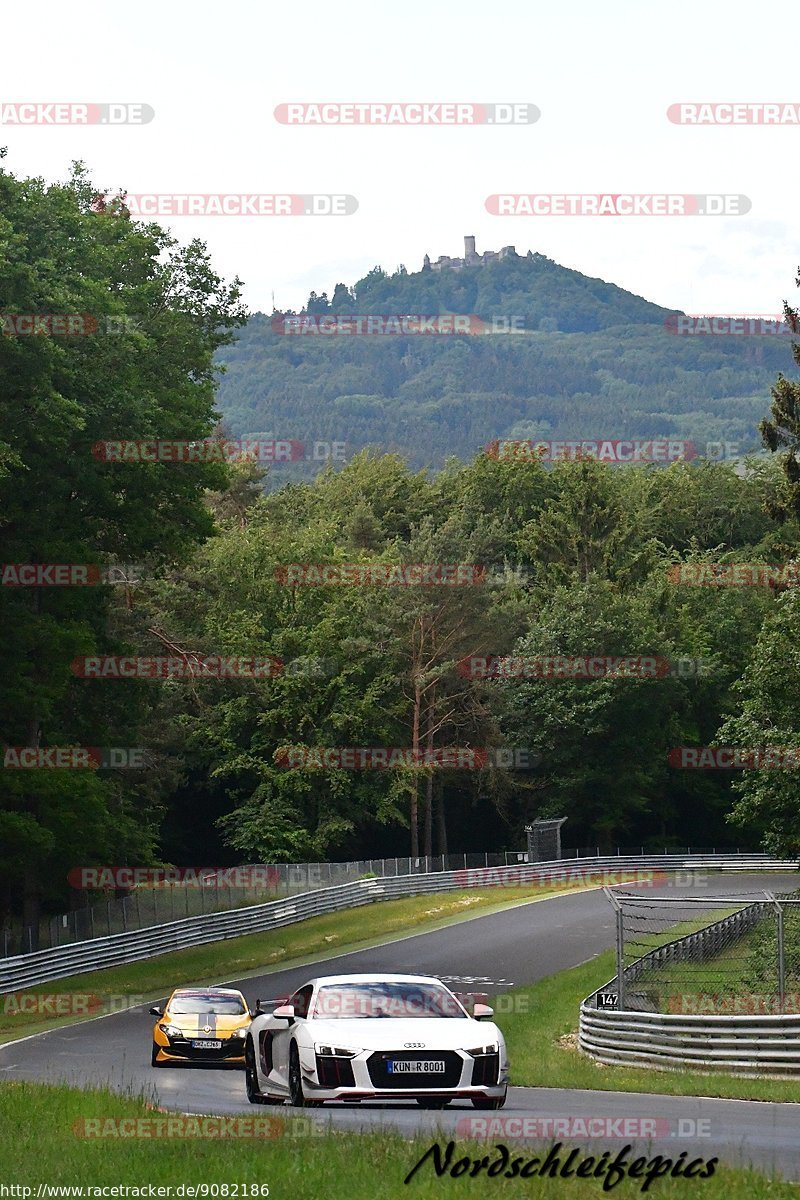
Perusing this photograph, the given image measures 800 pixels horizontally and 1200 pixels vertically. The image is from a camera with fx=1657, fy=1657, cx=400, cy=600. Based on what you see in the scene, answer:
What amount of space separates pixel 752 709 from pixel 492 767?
4110 cm

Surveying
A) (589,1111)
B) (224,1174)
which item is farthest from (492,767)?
(224,1174)

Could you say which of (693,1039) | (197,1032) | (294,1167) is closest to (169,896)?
(197,1032)

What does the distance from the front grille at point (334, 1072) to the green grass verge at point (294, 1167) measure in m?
0.81

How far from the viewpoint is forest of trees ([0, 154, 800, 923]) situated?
130 feet

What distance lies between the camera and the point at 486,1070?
47.3 feet

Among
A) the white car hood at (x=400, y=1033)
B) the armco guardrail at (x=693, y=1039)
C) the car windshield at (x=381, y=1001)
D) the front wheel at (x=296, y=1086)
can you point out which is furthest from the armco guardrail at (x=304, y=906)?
the white car hood at (x=400, y=1033)

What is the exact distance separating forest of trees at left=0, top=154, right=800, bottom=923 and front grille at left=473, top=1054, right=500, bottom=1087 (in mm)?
22661

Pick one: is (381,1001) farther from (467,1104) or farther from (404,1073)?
(404,1073)

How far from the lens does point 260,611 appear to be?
270 feet

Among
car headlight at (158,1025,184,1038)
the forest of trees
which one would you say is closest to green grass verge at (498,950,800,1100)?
car headlight at (158,1025,184,1038)

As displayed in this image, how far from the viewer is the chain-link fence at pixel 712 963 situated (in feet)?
72.8

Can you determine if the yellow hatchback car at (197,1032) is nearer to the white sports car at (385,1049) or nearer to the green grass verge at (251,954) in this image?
the green grass verge at (251,954)

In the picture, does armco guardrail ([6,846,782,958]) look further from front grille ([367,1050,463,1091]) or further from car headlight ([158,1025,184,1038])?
front grille ([367,1050,463,1091])

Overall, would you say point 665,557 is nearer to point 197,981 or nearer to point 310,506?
point 310,506
